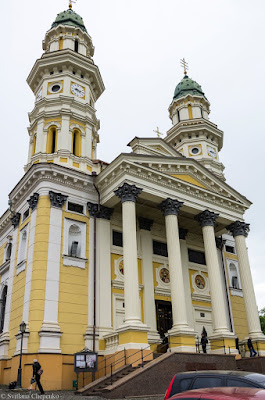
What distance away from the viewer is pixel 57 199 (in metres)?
21.5

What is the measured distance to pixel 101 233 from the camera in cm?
2230

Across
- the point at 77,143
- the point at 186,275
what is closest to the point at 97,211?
the point at 77,143

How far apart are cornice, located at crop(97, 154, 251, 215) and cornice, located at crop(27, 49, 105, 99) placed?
9871mm

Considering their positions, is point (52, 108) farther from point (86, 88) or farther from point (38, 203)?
point (38, 203)

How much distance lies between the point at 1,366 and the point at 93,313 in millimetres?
5606

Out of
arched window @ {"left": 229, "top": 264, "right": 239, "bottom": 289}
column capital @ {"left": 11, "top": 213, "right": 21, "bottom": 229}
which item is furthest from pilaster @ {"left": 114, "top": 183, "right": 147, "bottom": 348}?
arched window @ {"left": 229, "top": 264, "right": 239, "bottom": 289}

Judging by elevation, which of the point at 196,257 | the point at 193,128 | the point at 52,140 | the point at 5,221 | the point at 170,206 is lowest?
the point at 196,257

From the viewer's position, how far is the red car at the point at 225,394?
17.2 feet

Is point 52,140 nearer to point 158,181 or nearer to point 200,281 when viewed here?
point 158,181

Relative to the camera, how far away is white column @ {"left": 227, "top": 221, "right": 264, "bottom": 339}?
897 inches

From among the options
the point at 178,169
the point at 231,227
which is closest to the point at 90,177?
the point at 178,169

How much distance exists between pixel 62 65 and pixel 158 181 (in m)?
12.3

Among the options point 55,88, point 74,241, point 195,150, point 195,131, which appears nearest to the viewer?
point 74,241

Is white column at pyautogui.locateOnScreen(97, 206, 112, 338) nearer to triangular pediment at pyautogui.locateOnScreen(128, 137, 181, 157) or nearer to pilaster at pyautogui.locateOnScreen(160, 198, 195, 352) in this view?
pilaster at pyautogui.locateOnScreen(160, 198, 195, 352)
